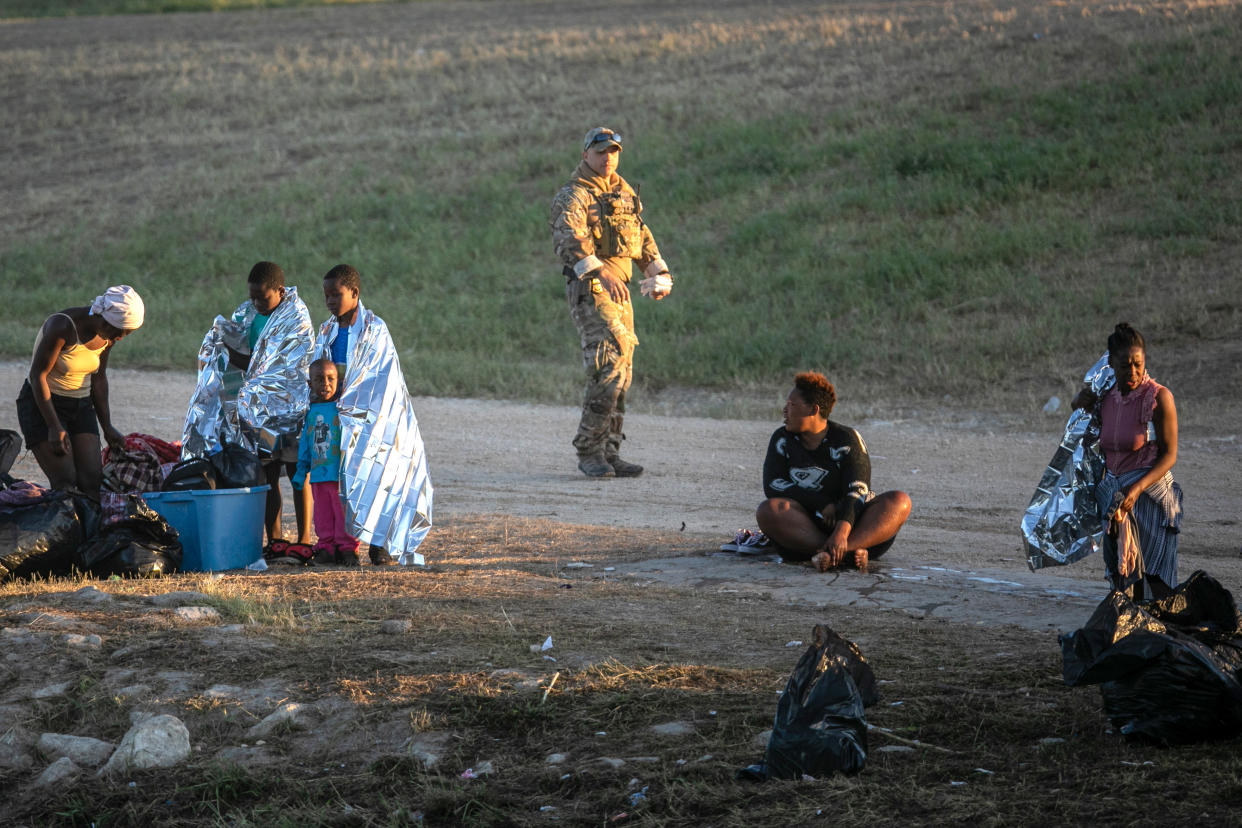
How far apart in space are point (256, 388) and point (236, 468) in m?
0.52

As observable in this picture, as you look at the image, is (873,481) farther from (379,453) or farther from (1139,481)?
(379,453)

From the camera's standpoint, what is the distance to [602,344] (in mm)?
9555

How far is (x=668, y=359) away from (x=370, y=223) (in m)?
8.64

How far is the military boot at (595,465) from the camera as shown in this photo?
32.8 ft

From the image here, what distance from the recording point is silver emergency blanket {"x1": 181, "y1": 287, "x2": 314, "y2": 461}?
7.18 meters

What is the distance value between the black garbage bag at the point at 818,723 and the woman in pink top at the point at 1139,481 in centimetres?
231

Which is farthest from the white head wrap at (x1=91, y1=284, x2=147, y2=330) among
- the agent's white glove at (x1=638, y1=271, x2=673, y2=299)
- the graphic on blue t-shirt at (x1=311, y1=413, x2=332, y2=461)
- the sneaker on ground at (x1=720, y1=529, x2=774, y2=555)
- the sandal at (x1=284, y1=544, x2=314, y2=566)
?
the agent's white glove at (x1=638, y1=271, x2=673, y2=299)

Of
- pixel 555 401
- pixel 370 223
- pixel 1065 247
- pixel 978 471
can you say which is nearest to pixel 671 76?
pixel 370 223

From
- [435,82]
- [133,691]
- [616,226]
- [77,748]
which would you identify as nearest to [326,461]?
[133,691]

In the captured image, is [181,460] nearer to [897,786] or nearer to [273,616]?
[273,616]

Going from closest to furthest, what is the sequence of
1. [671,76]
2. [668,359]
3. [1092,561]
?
[1092,561] < [668,359] < [671,76]

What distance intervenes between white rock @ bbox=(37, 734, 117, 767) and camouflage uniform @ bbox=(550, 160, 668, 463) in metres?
5.38

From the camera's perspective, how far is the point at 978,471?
10.5 meters

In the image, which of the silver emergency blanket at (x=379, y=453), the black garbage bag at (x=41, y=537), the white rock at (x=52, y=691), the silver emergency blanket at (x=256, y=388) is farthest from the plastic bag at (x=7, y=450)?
the white rock at (x=52, y=691)
